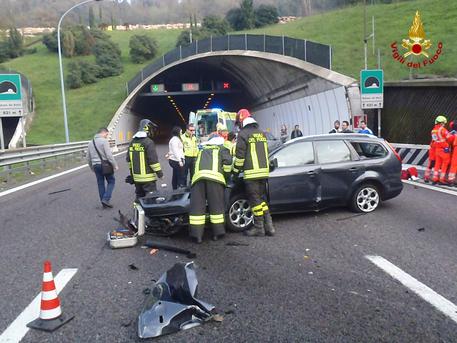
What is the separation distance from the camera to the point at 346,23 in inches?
2073

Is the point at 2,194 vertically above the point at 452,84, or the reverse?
the point at 452,84

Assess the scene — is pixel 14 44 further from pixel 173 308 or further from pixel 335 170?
pixel 173 308

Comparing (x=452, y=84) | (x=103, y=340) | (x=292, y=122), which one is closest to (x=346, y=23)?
(x=292, y=122)

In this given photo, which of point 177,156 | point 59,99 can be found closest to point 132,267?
point 177,156

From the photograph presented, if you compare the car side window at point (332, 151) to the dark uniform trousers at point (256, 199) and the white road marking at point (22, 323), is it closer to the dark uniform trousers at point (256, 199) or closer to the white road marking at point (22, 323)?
the dark uniform trousers at point (256, 199)

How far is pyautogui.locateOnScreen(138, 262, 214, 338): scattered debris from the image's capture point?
4.04 m

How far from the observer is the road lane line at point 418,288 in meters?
4.46

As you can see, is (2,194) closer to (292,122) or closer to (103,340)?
(103,340)

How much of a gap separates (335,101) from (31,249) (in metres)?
17.5

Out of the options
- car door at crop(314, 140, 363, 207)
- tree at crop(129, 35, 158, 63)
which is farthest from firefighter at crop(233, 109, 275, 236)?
tree at crop(129, 35, 158, 63)

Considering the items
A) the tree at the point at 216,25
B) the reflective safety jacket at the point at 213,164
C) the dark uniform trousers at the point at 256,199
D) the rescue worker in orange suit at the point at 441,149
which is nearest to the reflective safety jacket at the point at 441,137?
the rescue worker in orange suit at the point at 441,149

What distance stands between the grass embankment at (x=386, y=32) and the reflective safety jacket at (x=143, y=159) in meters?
22.5

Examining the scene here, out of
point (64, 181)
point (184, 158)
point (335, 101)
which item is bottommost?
point (64, 181)

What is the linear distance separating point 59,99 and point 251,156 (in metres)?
51.4
